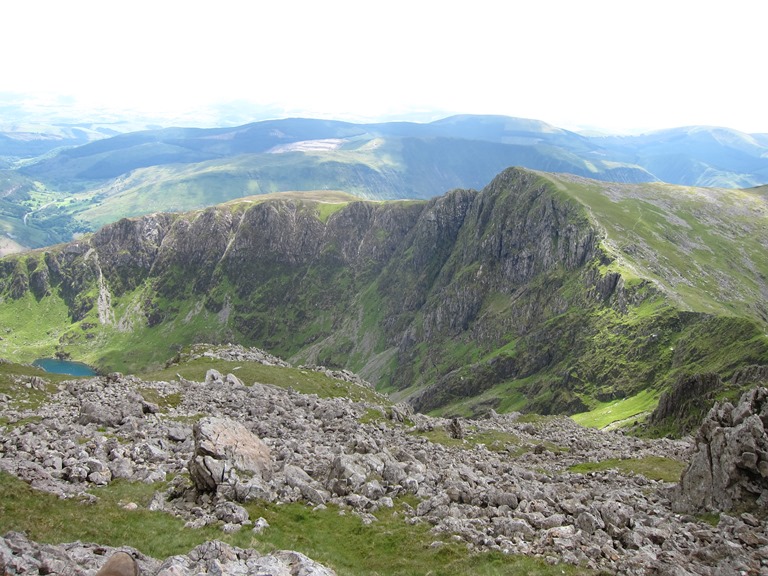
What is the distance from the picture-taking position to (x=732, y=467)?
3572cm

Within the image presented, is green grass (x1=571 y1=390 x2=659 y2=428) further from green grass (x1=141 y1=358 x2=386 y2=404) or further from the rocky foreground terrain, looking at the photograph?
the rocky foreground terrain

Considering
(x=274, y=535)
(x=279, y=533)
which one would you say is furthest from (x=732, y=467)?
(x=274, y=535)

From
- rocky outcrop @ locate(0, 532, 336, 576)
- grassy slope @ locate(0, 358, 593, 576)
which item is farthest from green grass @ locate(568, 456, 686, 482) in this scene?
rocky outcrop @ locate(0, 532, 336, 576)

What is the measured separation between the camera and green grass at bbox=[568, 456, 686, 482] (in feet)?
170

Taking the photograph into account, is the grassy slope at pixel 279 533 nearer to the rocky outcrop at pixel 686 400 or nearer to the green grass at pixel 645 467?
the green grass at pixel 645 467

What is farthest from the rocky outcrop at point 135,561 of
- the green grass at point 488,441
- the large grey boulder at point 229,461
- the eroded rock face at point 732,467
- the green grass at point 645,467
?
the green grass at point 488,441

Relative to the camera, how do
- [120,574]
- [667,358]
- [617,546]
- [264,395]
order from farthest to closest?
[667,358] < [264,395] < [617,546] < [120,574]

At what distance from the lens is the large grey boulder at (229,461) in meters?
38.2

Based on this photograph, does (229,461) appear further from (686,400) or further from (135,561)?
(686,400)

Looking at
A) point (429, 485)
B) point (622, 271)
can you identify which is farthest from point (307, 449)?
point (622, 271)

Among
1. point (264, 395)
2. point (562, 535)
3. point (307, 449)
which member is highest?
point (562, 535)

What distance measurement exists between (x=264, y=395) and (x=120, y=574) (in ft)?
208

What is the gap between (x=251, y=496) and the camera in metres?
38.2

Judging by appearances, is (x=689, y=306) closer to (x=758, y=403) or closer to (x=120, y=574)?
(x=758, y=403)
